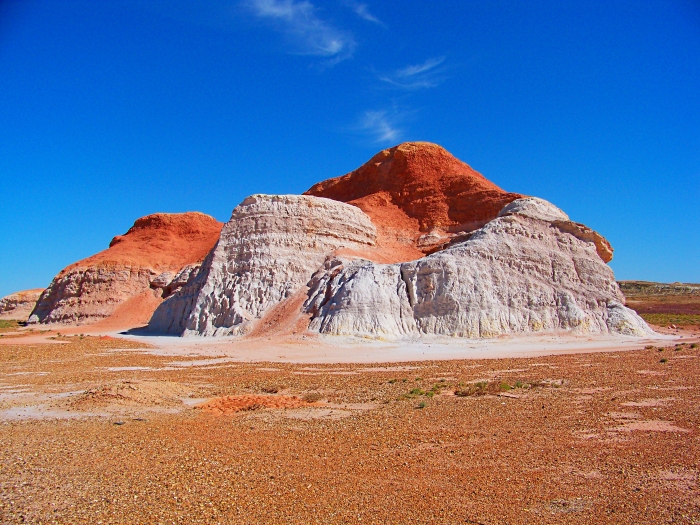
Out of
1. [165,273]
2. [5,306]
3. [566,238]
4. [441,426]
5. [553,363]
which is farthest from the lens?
[5,306]

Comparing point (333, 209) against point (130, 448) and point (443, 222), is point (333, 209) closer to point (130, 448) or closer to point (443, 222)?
point (443, 222)

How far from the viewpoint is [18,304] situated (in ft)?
254

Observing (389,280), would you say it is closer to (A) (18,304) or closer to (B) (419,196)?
(B) (419,196)

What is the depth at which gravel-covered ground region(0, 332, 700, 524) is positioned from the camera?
558cm

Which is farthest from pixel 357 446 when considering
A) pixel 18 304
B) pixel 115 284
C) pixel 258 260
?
pixel 18 304

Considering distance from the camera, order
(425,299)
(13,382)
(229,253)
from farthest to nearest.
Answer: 1. (229,253)
2. (425,299)
3. (13,382)

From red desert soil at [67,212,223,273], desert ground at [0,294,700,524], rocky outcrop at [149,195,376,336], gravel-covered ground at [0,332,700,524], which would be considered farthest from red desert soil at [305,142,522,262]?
gravel-covered ground at [0,332,700,524]

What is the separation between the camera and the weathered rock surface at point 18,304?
3009 inches

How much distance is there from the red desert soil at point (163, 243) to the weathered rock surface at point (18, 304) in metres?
16.7

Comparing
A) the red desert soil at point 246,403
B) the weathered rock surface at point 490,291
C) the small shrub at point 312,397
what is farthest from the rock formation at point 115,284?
the small shrub at point 312,397

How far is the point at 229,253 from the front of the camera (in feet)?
121

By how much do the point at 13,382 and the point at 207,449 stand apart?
1050 cm

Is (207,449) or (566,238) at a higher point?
(566,238)

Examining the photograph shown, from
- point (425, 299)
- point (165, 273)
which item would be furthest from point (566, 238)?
point (165, 273)
